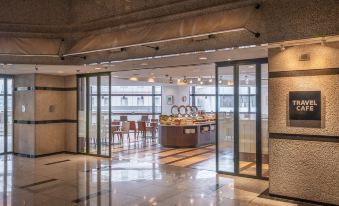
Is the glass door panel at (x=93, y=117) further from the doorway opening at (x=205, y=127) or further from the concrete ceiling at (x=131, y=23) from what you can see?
the concrete ceiling at (x=131, y=23)

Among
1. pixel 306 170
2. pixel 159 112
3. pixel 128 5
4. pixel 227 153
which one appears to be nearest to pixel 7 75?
pixel 128 5

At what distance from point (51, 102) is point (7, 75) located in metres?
1.69

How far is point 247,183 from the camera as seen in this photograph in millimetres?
6180

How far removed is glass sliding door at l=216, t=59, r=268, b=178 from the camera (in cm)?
642

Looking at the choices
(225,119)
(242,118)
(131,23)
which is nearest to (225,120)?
(225,119)

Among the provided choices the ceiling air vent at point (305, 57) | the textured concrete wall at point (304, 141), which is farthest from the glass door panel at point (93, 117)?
the ceiling air vent at point (305, 57)

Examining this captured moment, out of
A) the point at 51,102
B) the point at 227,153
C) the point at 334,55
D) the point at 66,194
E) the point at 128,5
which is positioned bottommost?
the point at 66,194

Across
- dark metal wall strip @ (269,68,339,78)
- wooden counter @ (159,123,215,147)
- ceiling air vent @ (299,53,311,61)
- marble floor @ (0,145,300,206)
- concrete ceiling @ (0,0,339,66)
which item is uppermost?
concrete ceiling @ (0,0,339,66)

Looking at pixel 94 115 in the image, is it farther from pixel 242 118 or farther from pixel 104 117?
pixel 242 118

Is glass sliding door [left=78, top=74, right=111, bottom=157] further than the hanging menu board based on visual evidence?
Yes

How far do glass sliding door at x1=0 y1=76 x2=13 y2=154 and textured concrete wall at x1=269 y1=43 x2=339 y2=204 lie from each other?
8.46 metres

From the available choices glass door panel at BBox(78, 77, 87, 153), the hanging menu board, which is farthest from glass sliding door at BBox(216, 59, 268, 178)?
glass door panel at BBox(78, 77, 87, 153)

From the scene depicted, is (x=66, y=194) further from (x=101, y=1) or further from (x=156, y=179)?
(x=101, y=1)

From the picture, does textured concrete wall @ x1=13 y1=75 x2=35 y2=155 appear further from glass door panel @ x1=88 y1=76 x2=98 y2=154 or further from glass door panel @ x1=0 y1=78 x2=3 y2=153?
glass door panel @ x1=88 y1=76 x2=98 y2=154
